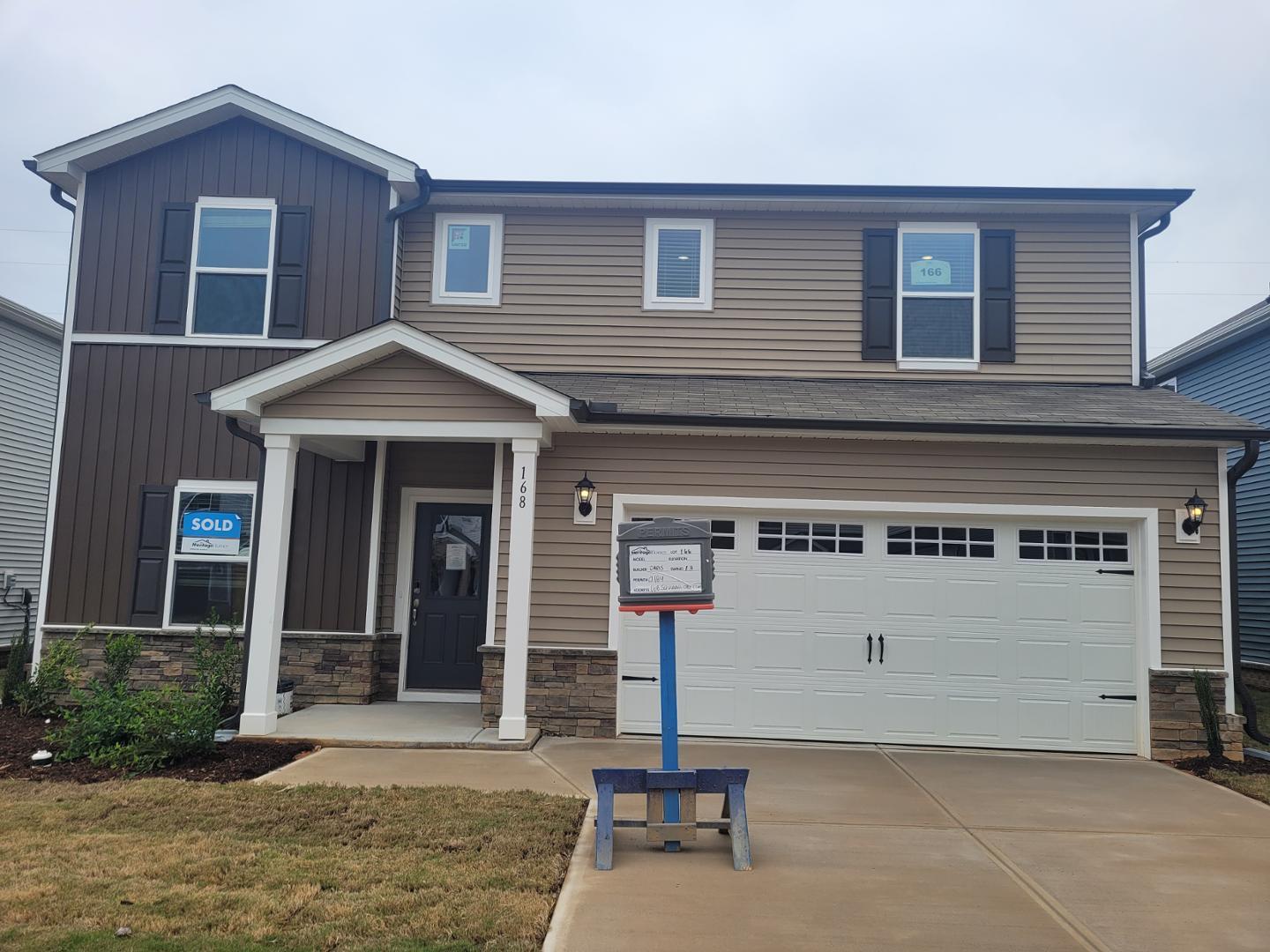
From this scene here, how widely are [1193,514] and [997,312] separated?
110 inches

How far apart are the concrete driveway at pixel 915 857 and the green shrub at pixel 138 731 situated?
919 millimetres

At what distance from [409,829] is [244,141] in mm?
7601

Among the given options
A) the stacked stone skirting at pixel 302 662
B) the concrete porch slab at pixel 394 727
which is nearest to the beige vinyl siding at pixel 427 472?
the stacked stone skirting at pixel 302 662

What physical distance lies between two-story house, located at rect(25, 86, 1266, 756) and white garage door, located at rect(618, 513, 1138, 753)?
0.03 m

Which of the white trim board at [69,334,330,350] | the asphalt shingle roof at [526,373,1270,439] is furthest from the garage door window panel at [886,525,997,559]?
the white trim board at [69,334,330,350]

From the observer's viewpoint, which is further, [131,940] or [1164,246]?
[1164,246]

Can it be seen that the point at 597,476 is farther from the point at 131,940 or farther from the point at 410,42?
the point at 410,42

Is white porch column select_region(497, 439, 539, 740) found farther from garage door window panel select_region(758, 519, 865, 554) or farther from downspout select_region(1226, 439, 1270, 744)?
downspout select_region(1226, 439, 1270, 744)

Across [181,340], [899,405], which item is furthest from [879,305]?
[181,340]

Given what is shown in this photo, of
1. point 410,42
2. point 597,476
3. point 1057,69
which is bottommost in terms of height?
point 597,476

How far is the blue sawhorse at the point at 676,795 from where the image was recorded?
4.63m

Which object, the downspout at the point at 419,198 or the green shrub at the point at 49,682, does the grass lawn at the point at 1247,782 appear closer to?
the downspout at the point at 419,198

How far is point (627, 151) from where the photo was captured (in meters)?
52.4

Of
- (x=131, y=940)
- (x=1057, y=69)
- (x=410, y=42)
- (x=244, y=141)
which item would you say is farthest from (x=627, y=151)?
(x=131, y=940)
